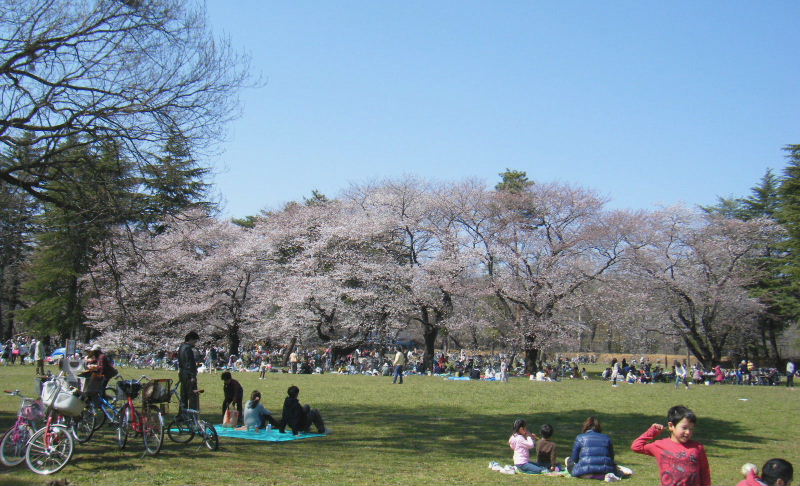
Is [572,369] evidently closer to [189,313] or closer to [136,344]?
[189,313]

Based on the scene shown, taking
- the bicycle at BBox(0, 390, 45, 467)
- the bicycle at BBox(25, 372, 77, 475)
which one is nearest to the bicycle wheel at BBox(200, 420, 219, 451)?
the bicycle at BBox(25, 372, 77, 475)

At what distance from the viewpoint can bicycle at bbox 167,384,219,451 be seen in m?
9.55

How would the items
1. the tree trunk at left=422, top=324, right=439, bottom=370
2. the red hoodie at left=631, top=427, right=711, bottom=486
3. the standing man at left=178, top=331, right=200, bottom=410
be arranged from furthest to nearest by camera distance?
the tree trunk at left=422, top=324, right=439, bottom=370, the standing man at left=178, top=331, right=200, bottom=410, the red hoodie at left=631, top=427, right=711, bottom=486

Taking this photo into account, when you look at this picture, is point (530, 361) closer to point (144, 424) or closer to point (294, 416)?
point (294, 416)

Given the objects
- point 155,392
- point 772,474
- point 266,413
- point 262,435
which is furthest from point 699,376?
point 772,474

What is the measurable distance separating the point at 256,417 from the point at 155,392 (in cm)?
294

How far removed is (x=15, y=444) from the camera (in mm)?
7598

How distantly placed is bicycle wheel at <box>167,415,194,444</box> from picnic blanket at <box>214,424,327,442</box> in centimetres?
131

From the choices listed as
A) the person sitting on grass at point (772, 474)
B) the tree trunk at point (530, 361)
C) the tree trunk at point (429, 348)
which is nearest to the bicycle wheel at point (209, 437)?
the person sitting on grass at point (772, 474)

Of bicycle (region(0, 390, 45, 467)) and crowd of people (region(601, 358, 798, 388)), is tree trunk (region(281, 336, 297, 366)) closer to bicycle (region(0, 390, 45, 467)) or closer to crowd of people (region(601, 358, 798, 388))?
crowd of people (region(601, 358, 798, 388))

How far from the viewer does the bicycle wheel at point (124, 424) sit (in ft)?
29.4

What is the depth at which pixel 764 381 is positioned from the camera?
3462cm

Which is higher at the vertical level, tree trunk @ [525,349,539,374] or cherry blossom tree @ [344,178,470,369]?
cherry blossom tree @ [344,178,470,369]

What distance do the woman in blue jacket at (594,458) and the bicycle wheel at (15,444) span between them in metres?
7.15
